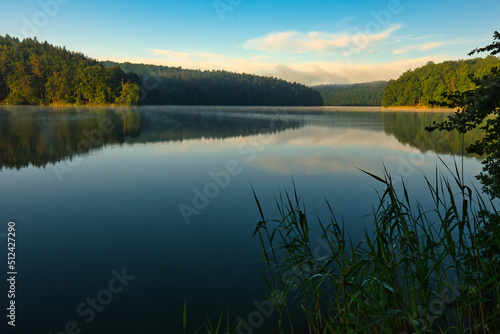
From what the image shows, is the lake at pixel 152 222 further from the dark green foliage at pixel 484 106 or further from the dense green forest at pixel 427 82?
the dense green forest at pixel 427 82

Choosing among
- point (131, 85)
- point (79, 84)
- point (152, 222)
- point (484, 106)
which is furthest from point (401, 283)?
point (79, 84)

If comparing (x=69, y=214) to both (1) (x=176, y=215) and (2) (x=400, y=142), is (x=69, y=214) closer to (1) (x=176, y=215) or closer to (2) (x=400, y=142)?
(1) (x=176, y=215)

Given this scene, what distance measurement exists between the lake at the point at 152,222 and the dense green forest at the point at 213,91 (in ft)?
339

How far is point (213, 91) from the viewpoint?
155125mm

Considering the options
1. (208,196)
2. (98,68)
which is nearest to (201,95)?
(98,68)

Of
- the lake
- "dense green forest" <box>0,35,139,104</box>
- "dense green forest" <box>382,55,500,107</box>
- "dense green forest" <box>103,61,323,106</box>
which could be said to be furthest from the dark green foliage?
"dense green forest" <box>382,55,500,107</box>

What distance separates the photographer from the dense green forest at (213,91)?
427 feet

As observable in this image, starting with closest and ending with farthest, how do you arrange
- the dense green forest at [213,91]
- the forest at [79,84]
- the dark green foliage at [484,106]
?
the dark green foliage at [484,106]
the forest at [79,84]
the dense green forest at [213,91]

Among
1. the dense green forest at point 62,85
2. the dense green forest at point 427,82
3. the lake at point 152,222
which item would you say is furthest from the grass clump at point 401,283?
the dense green forest at point 427,82

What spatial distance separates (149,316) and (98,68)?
116437 mm

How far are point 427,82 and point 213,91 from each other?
304ft

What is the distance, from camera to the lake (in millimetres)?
4465

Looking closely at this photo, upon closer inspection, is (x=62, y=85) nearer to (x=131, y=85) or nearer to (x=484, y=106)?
(x=131, y=85)

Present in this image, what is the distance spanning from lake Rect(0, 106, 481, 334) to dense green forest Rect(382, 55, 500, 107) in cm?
11541
